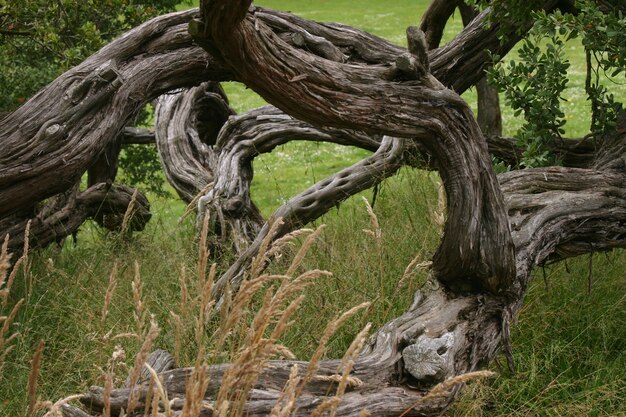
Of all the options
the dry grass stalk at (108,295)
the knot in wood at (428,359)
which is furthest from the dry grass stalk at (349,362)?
the knot in wood at (428,359)

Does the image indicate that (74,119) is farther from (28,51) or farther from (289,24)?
(28,51)

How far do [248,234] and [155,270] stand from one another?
800 millimetres

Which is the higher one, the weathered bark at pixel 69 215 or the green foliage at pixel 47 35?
the green foliage at pixel 47 35

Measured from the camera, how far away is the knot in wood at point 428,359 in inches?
133

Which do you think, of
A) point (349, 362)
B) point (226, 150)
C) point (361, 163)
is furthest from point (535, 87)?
point (349, 362)

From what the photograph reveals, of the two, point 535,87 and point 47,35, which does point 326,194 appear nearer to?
point 535,87

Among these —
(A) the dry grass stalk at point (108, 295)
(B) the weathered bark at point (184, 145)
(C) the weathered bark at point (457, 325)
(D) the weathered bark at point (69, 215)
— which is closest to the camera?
(A) the dry grass stalk at point (108, 295)

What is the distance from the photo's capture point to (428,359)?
11.3ft

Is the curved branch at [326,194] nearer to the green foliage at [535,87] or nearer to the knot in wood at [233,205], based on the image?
the knot in wood at [233,205]

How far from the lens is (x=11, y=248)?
6.04 metres

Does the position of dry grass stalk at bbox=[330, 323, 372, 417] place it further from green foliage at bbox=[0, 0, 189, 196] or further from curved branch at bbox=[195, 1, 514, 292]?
green foliage at bbox=[0, 0, 189, 196]

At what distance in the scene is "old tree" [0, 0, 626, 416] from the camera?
3400 mm

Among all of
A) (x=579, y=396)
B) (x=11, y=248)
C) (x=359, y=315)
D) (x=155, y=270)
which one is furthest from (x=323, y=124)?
(x=11, y=248)

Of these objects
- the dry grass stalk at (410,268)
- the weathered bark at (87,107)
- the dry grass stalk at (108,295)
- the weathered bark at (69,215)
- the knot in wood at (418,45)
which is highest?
the knot in wood at (418,45)
